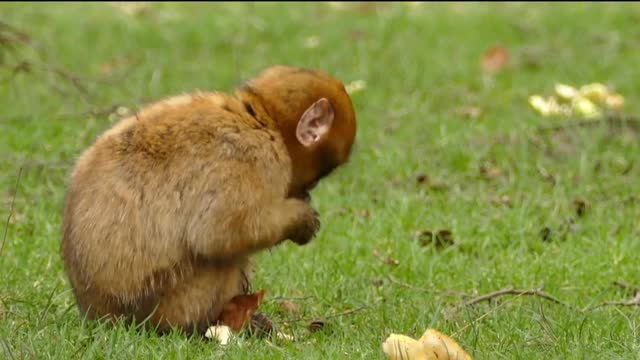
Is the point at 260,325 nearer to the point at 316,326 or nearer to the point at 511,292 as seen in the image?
the point at 316,326

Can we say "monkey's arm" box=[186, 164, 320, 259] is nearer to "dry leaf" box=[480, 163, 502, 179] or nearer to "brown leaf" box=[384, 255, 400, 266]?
"brown leaf" box=[384, 255, 400, 266]

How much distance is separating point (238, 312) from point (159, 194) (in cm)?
55

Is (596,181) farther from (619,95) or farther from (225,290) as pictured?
(225,290)

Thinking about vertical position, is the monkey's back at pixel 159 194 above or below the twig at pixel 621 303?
above

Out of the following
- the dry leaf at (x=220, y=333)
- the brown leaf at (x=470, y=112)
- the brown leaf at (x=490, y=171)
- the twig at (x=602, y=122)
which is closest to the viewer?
the dry leaf at (x=220, y=333)

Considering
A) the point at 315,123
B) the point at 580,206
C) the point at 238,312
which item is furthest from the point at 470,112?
the point at 238,312

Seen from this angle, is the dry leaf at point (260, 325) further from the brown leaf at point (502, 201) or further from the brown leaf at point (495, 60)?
the brown leaf at point (495, 60)

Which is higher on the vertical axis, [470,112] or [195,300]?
[195,300]

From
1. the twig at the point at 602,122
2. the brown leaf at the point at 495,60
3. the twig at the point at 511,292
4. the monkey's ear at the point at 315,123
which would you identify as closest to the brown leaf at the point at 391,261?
the twig at the point at 511,292

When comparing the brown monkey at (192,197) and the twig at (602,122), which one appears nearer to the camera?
the brown monkey at (192,197)

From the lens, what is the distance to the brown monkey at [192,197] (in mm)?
4734

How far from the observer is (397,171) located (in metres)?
8.10

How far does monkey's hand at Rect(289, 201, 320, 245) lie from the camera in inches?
195

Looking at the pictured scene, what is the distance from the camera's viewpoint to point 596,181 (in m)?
7.97
